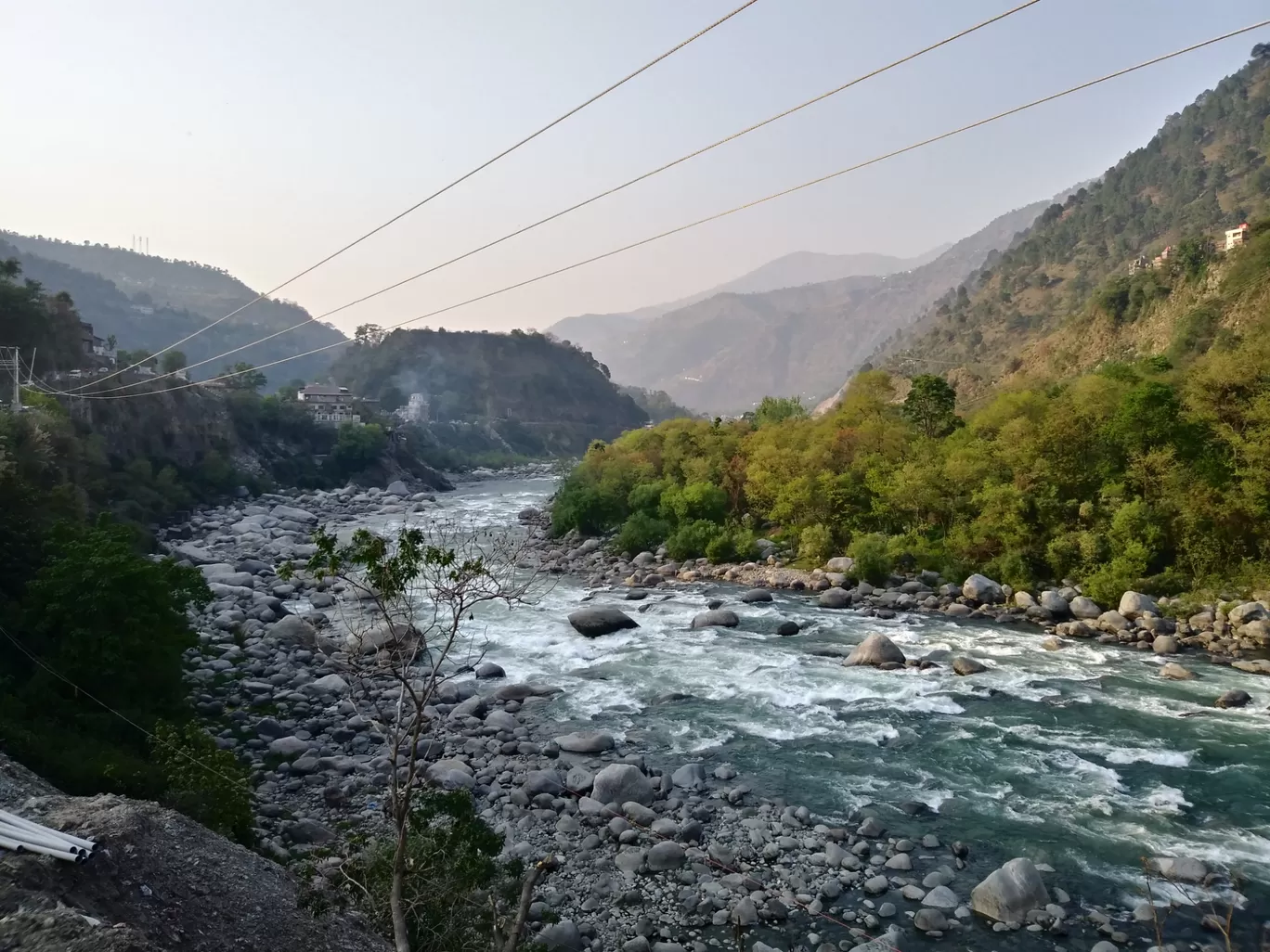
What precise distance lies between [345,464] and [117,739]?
4236cm

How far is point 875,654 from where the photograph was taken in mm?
13477

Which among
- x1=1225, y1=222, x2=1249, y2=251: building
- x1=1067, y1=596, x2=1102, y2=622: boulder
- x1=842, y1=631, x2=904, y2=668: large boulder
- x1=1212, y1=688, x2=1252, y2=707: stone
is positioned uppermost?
x1=1225, y1=222, x2=1249, y2=251: building

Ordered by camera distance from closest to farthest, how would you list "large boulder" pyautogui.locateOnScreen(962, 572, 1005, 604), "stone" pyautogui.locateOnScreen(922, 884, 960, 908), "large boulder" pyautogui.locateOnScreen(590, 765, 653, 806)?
"stone" pyautogui.locateOnScreen(922, 884, 960, 908), "large boulder" pyautogui.locateOnScreen(590, 765, 653, 806), "large boulder" pyautogui.locateOnScreen(962, 572, 1005, 604)

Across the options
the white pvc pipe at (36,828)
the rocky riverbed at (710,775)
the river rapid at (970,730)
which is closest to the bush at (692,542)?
the rocky riverbed at (710,775)

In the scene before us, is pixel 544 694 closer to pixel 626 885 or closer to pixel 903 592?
pixel 626 885

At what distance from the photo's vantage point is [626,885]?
7.21 m

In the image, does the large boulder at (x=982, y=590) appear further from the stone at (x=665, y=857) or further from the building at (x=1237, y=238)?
the building at (x=1237, y=238)

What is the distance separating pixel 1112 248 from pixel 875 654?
60372 mm

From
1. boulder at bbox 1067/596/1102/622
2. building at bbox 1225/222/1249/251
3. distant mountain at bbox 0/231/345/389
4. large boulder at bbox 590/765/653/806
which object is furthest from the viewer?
distant mountain at bbox 0/231/345/389

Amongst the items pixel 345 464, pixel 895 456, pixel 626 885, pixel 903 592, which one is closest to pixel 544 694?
pixel 626 885

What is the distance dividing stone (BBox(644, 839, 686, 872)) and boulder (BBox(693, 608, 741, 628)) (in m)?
8.85

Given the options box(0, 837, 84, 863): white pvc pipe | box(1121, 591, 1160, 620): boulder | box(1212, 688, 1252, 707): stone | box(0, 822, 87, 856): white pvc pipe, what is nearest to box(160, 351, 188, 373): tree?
box(0, 822, 87, 856): white pvc pipe

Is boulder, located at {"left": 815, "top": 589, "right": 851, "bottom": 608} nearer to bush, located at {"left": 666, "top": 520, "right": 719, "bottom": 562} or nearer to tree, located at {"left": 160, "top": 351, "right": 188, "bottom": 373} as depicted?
bush, located at {"left": 666, "top": 520, "right": 719, "bottom": 562}

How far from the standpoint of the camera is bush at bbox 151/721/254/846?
6.77m
